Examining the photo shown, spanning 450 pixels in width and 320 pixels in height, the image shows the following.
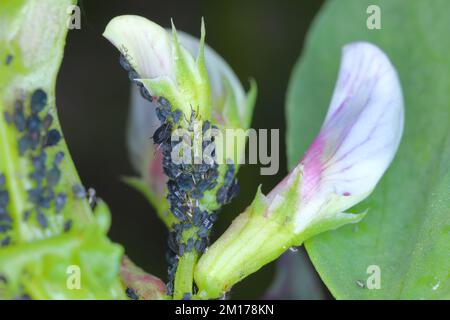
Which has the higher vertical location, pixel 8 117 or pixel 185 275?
pixel 8 117

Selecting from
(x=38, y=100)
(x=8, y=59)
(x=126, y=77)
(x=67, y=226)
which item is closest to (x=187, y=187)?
(x=67, y=226)

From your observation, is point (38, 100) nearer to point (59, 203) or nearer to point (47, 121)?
point (47, 121)

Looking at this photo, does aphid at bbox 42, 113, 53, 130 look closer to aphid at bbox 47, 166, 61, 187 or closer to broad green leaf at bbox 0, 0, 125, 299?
broad green leaf at bbox 0, 0, 125, 299

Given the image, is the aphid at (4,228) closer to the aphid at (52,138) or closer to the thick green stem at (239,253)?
the aphid at (52,138)

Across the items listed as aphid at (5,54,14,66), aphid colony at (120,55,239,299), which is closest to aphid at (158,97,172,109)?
aphid colony at (120,55,239,299)

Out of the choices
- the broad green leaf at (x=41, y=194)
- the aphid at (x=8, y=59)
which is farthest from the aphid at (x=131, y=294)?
the aphid at (x=8, y=59)
